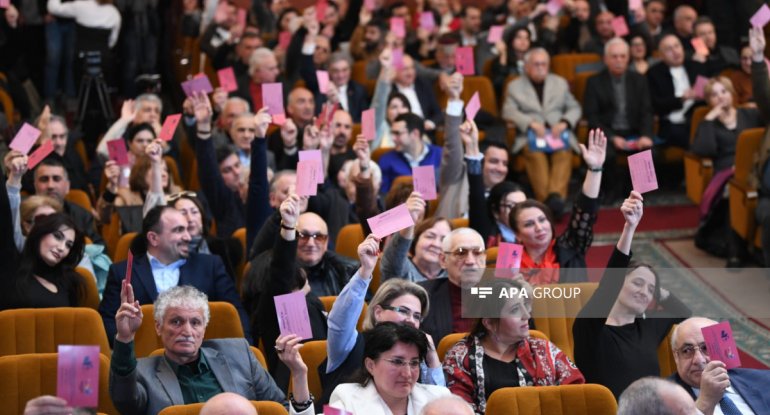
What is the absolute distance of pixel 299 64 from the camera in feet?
Answer: 29.7

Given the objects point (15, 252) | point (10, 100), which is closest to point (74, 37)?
point (10, 100)

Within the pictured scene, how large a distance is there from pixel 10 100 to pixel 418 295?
16.5 feet

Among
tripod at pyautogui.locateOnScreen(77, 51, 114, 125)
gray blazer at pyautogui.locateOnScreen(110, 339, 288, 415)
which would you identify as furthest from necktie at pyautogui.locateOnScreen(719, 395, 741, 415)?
tripod at pyautogui.locateOnScreen(77, 51, 114, 125)

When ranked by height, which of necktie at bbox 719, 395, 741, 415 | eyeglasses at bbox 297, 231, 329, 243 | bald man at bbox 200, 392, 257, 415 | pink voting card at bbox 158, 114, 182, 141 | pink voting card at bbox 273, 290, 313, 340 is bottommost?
necktie at bbox 719, 395, 741, 415

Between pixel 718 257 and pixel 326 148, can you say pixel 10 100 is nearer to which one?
pixel 326 148

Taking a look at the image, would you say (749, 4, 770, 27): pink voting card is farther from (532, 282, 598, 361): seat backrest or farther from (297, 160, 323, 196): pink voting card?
(297, 160, 323, 196): pink voting card

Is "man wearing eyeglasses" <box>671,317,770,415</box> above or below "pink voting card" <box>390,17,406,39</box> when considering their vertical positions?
below

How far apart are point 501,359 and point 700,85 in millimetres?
4638

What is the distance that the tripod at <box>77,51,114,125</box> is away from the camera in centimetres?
906

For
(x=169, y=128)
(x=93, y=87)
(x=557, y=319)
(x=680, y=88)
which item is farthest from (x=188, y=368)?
(x=680, y=88)

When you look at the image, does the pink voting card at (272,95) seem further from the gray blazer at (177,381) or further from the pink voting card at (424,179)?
the gray blazer at (177,381)

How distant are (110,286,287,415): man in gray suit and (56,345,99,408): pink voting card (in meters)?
0.72

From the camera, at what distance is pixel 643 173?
4832mm

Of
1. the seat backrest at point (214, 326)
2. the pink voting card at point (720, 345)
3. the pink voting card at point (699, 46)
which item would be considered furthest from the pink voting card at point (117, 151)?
the pink voting card at point (699, 46)
